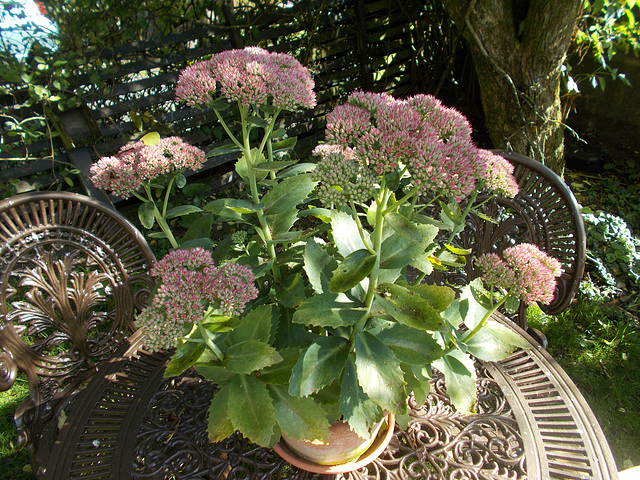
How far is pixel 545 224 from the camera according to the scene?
138 centimetres

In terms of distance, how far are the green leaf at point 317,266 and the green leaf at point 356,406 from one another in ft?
0.55

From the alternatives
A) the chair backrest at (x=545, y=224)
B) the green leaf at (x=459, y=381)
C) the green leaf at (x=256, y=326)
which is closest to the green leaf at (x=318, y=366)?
the green leaf at (x=256, y=326)

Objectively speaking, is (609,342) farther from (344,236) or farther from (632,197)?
(344,236)

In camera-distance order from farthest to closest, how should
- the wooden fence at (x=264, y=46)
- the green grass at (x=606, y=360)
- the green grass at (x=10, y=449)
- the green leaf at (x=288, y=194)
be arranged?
the wooden fence at (x=264, y=46), the green grass at (x=606, y=360), the green grass at (x=10, y=449), the green leaf at (x=288, y=194)

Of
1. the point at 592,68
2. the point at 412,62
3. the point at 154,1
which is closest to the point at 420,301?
the point at 154,1

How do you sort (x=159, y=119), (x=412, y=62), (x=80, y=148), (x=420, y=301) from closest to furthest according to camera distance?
(x=420, y=301), (x=80, y=148), (x=159, y=119), (x=412, y=62)

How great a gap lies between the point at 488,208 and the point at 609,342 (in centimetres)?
125

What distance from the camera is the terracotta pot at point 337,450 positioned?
909 millimetres

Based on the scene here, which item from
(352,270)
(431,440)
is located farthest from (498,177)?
(431,440)

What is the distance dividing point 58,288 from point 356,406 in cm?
101

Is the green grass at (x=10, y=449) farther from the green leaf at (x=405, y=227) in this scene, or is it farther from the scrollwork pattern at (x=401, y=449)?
the green leaf at (x=405, y=227)

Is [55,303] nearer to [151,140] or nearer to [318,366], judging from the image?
[151,140]

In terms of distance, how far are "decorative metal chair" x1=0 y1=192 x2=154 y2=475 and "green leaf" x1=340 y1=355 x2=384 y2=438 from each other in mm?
798

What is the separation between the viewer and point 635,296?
234 cm
